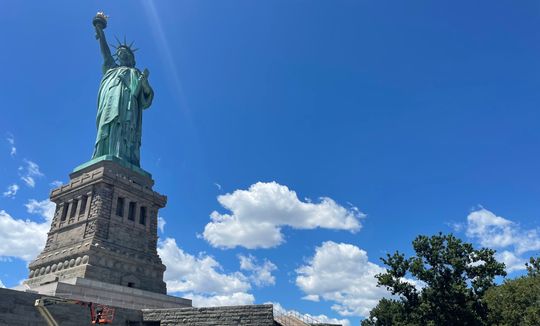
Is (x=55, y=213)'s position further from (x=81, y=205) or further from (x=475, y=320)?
(x=475, y=320)

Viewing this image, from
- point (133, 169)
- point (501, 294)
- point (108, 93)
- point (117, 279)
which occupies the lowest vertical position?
point (501, 294)

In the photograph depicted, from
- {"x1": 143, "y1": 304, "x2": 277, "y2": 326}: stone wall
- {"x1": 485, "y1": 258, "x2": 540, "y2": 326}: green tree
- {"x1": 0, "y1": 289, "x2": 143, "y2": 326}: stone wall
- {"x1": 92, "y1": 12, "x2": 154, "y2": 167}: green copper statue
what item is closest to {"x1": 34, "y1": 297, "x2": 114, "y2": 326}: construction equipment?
{"x1": 0, "y1": 289, "x2": 143, "y2": 326}: stone wall

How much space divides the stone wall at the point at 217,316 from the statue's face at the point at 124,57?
31813 mm

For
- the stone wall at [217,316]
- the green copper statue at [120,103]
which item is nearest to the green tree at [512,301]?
the stone wall at [217,316]

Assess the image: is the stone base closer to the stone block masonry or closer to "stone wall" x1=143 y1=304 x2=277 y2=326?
the stone block masonry

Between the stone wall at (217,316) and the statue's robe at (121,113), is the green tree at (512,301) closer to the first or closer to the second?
the stone wall at (217,316)

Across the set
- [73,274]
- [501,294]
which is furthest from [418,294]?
[73,274]

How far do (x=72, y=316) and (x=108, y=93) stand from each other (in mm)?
27674

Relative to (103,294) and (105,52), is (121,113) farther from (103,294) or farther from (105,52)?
(103,294)

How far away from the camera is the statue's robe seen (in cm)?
3881

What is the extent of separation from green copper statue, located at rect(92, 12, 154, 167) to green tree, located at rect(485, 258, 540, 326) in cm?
3043

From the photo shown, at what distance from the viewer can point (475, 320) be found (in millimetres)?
28078

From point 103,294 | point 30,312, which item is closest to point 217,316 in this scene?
point 30,312

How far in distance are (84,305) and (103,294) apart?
8177 millimetres
